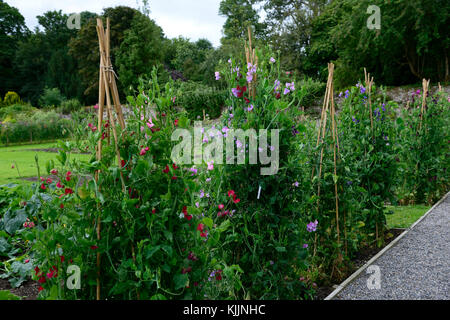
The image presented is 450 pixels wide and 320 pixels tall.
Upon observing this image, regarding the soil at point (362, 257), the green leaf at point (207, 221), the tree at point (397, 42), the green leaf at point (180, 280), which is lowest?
the soil at point (362, 257)

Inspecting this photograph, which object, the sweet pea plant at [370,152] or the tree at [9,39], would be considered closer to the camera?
the sweet pea plant at [370,152]

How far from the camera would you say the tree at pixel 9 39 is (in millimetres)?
35281

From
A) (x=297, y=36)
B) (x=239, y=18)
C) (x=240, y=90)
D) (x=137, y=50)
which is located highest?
(x=239, y=18)

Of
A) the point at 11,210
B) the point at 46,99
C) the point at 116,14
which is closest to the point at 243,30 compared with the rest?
the point at 116,14

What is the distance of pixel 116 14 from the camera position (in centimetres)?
2800

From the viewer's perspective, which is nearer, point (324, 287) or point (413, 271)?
point (324, 287)

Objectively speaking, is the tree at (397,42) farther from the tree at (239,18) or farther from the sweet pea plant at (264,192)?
the sweet pea plant at (264,192)

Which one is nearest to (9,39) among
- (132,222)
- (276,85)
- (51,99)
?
(51,99)

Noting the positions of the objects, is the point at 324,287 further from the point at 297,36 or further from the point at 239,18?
the point at 239,18

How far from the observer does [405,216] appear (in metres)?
5.18

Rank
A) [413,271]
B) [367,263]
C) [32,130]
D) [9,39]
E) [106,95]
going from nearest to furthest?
[106,95] < [413,271] < [367,263] < [32,130] < [9,39]

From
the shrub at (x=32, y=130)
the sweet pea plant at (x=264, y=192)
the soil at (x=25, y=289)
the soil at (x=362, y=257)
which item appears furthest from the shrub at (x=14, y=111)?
the sweet pea plant at (x=264, y=192)

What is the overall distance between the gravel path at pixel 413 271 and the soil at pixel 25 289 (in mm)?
2337

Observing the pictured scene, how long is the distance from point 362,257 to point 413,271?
50 cm
